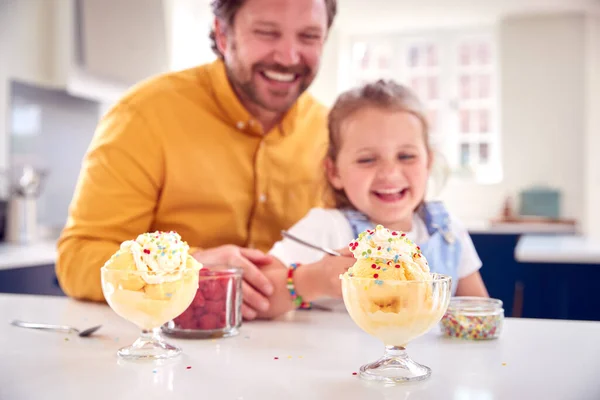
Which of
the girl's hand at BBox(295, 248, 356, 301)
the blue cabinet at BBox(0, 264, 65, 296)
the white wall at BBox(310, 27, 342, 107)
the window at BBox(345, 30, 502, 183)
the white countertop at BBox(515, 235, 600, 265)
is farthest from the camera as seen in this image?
the white wall at BBox(310, 27, 342, 107)

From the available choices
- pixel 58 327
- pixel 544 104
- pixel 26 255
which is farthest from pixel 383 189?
pixel 544 104

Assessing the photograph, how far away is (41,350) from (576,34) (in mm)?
7055

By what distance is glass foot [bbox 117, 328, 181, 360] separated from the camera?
893mm

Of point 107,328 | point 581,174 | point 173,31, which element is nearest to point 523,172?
point 581,174

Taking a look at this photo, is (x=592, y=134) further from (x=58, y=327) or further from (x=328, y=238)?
(x=58, y=327)

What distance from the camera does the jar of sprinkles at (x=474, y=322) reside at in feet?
3.35

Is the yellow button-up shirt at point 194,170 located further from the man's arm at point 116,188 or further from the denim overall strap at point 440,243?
the denim overall strap at point 440,243

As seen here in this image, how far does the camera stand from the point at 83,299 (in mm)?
1435

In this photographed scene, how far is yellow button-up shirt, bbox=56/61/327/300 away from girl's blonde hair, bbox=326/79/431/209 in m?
0.12

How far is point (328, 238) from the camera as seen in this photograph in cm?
146

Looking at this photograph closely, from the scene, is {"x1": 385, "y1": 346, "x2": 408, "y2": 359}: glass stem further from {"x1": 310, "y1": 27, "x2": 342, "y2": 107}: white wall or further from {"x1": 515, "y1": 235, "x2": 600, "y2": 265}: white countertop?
{"x1": 310, "y1": 27, "x2": 342, "y2": 107}: white wall

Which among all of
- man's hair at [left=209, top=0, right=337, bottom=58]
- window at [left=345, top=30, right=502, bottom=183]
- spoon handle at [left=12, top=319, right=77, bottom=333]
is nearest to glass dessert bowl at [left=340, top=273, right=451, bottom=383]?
spoon handle at [left=12, top=319, right=77, bottom=333]

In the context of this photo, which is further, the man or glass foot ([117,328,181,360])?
the man

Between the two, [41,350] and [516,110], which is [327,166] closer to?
[41,350]
